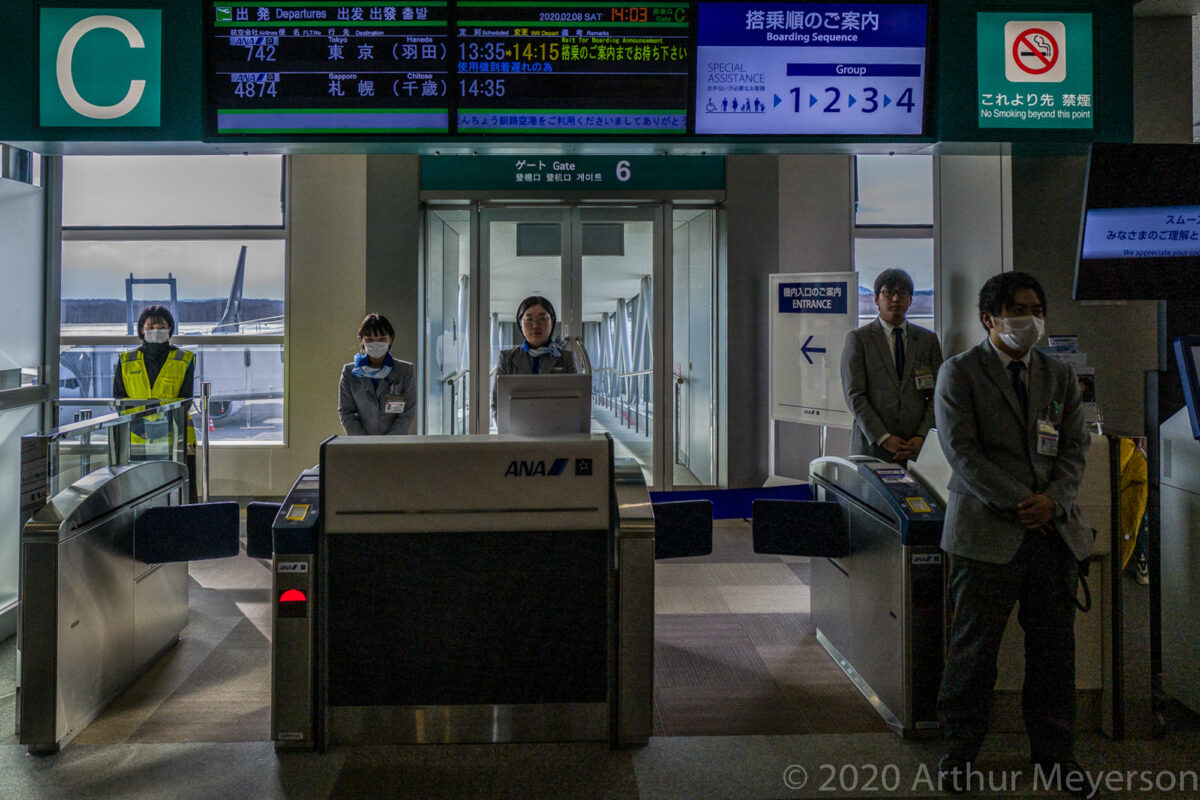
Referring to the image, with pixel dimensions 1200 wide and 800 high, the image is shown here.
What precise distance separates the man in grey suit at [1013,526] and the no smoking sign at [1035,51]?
4.13 ft

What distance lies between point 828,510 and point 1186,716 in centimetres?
148

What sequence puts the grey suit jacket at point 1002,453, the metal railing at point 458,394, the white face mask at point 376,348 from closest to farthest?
the grey suit jacket at point 1002,453, the white face mask at point 376,348, the metal railing at point 458,394

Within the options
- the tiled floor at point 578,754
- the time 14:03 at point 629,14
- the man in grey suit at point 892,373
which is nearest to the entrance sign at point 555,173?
the man in grey suit at point 892,373

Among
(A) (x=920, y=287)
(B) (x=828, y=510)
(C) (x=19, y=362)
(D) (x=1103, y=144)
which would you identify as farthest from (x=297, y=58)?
(A) (x=920, y=287)

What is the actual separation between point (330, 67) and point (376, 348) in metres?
1.60

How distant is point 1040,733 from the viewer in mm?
2438

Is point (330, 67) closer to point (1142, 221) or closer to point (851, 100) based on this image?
point (851, 100)

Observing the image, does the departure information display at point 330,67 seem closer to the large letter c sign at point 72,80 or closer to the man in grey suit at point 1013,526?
the large letter c sign at point 72,80

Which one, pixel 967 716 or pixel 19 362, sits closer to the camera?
pixel 967 716

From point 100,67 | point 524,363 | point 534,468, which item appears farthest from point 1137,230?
point 100,67

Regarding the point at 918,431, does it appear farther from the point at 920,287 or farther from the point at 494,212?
the point at 494,212

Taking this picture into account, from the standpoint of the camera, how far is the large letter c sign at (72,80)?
3.08 metres

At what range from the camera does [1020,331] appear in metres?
2.41

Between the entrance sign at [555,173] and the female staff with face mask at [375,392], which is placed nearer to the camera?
the female staff with face mask at [375,392]
